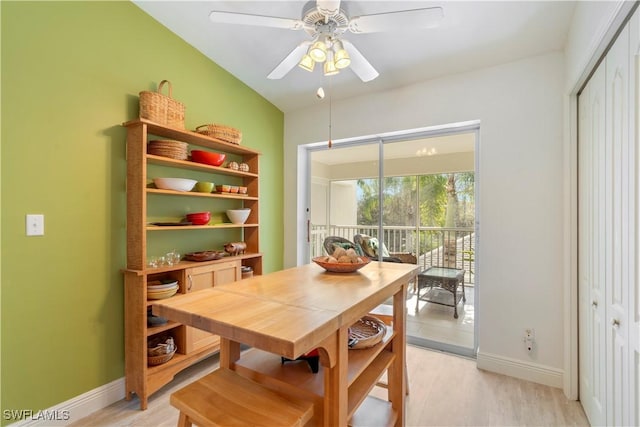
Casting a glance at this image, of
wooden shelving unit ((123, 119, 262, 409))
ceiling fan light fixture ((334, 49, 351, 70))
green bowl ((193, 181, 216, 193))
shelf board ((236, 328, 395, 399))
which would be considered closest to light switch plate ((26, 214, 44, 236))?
wooden shelving unit ((123, 119, 262, 409))

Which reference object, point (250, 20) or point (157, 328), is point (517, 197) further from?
point (157, 328)

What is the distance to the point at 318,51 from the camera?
166 centimetres

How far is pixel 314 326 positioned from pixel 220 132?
7.07ft

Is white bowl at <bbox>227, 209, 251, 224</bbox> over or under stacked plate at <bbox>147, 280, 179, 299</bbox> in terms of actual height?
over

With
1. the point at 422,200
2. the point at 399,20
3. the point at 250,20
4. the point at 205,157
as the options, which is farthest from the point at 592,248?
the point at 205,157

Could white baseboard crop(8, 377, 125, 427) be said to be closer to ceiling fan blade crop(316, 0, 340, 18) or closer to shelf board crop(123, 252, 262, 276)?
shelf board crop(123, 252, 262, 276)

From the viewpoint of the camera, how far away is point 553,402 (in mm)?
2035

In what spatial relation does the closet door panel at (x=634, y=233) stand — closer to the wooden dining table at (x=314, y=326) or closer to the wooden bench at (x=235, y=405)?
the wooden dining table at (x=314, y=326)

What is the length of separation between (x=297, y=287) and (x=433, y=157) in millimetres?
2203

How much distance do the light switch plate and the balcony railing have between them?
2627 millimetres

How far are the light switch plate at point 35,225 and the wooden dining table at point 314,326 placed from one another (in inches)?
50.4

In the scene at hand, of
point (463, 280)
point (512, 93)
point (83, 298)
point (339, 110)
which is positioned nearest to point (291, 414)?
point (83, 298)

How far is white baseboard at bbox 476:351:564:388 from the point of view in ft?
7.21

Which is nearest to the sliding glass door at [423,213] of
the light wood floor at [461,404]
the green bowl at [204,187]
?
the light wood floor at [461,404]
